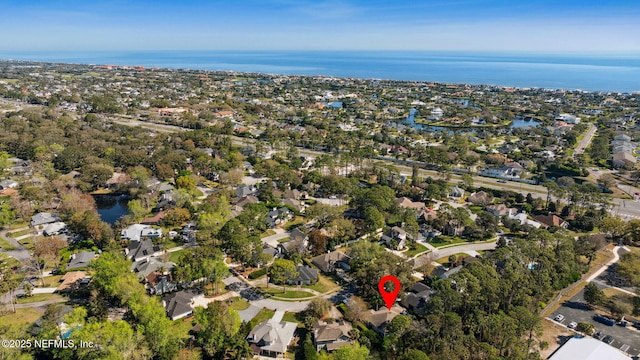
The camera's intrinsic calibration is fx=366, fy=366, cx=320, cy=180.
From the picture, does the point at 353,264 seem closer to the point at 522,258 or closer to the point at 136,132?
the point at 522,258

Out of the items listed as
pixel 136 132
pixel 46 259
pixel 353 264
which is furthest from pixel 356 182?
pixel 136 132

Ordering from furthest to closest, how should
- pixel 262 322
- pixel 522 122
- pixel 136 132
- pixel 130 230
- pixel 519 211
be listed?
pixel 522 122
pixel 136 132
pixel 519 211
pixel 130 230
pixel 262 322

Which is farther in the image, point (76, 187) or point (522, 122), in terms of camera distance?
point (522, 122)

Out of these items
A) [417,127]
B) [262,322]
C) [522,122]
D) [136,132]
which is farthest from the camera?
[522,122]

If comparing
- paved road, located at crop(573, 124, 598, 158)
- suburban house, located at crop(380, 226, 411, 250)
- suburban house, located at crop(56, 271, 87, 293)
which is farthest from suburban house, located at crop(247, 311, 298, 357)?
paved road, located at crop(573, 124, 598, 158)

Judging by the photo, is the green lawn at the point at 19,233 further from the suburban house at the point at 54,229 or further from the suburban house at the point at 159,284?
the suburban house at the point at 159,284

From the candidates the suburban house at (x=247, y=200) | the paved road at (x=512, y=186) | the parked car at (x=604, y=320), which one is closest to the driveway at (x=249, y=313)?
the suburban house at (x=247, y=200)
